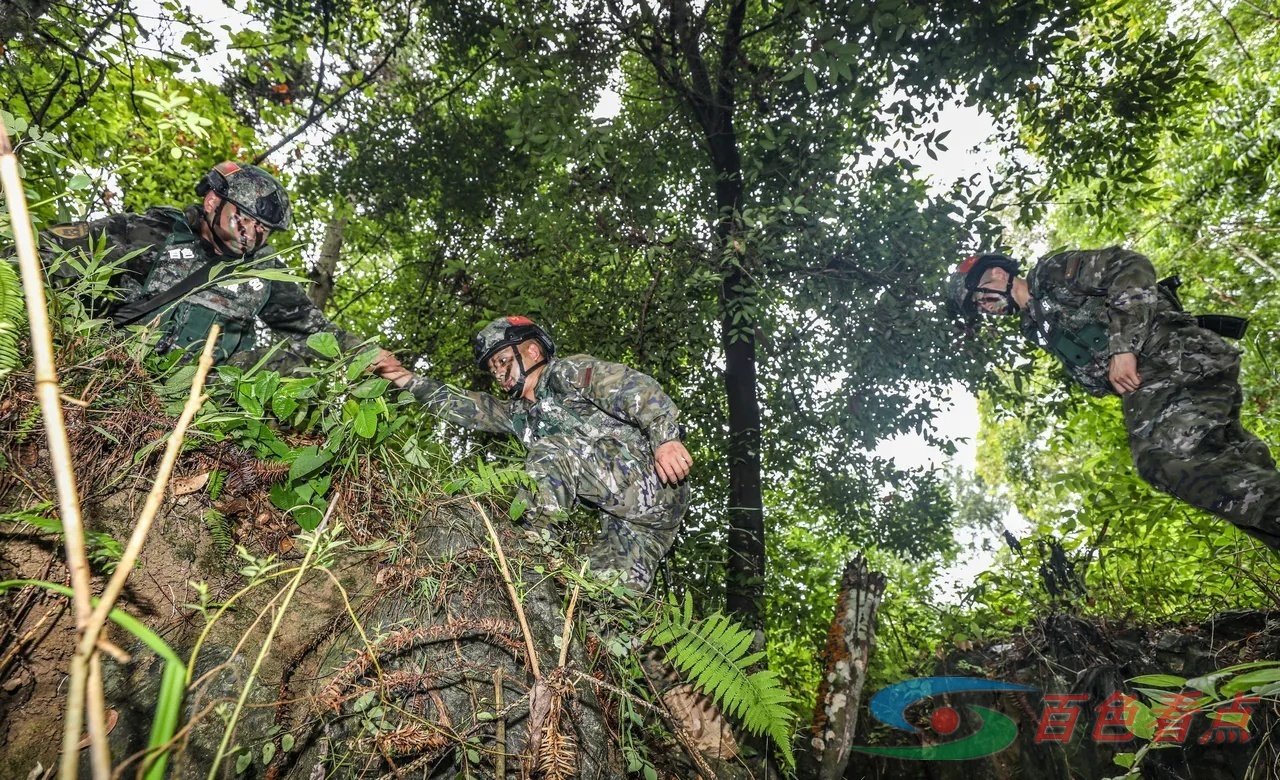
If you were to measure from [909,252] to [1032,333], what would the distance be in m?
1.63

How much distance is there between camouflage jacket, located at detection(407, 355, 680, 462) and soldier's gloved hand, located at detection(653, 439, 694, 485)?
66mm

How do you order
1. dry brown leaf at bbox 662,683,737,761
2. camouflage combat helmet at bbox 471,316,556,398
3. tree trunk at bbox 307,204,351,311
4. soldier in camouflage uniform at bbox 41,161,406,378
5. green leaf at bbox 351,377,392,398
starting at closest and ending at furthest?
dry brown leaf at bbox 662,683,737,761
green leaf at bbox 351,377,392,398
soldier in camouflage uniform at bbox 41,161,406,378
camouflage combat helmet at bbox 471,316,556,398
tree trunk at bbox 307,204,351,311

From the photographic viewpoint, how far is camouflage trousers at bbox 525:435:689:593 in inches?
136

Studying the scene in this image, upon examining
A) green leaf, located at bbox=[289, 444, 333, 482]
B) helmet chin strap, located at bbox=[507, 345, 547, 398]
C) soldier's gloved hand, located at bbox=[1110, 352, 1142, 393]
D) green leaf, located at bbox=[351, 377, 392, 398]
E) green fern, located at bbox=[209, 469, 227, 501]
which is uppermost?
helmet chin strap, located at bbox=[507, 345, 547, 398]

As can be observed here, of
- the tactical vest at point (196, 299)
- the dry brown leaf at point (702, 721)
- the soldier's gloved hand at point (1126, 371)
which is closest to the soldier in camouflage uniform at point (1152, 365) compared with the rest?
the soldier's gloved hand at point (1126, 371)

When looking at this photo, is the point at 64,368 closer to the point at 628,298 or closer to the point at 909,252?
the point at 628,298

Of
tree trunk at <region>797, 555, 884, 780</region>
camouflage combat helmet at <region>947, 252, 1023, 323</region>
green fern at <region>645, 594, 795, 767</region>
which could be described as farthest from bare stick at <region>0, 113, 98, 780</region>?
camouflage combat helmet at <region>947, 252, 1023, 323</region>

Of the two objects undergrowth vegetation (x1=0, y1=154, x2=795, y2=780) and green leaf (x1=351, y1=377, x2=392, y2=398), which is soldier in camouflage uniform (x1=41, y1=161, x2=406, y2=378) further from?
green leaf (x1=351, y1=377, x2=392, y2=398)

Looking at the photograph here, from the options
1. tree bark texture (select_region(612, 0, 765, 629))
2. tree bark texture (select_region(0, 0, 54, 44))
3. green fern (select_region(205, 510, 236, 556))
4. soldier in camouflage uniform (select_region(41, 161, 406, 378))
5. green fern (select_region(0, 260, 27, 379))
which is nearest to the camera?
green fern (select_region(0, 260, 27, 379))

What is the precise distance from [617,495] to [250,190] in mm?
3264

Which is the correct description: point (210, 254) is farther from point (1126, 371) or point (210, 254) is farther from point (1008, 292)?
point (1126, 371)

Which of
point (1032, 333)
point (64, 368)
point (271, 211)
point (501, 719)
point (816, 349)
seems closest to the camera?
point (501, 719)

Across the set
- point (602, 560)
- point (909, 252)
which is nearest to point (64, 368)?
point (602, 560)

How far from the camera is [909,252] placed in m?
5.96
